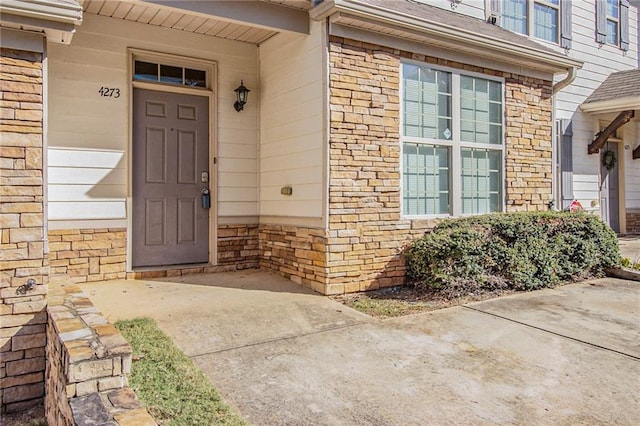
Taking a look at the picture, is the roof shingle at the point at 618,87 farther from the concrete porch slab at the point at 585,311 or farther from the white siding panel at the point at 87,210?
the white siding panel at the point at 87,210

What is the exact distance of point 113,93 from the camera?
518 cm

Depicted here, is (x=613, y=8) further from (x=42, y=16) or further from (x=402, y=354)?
(x=42, y=16)

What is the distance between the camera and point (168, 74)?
563cm

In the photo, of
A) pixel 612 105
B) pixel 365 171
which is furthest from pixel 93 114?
pixel 612 105

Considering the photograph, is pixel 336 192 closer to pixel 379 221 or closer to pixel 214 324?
pixel 379 221

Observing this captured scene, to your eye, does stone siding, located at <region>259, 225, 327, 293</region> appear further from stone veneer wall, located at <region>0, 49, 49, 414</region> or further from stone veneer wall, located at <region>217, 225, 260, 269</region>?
stone veneer wall, located at <region>0, 49, 49, 414</region>

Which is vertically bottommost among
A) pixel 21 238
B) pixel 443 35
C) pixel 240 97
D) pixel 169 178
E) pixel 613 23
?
pixel 21 238

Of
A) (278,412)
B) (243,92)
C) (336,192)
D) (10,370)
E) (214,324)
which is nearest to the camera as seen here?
(278,412)

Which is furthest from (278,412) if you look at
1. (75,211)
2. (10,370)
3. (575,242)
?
(575,242)

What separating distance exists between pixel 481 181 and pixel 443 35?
1.94 metres

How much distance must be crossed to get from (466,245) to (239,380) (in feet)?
9.86

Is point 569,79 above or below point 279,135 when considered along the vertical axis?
above

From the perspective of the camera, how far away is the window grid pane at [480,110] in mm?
6086

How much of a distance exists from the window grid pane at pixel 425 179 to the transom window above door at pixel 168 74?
104 inches
